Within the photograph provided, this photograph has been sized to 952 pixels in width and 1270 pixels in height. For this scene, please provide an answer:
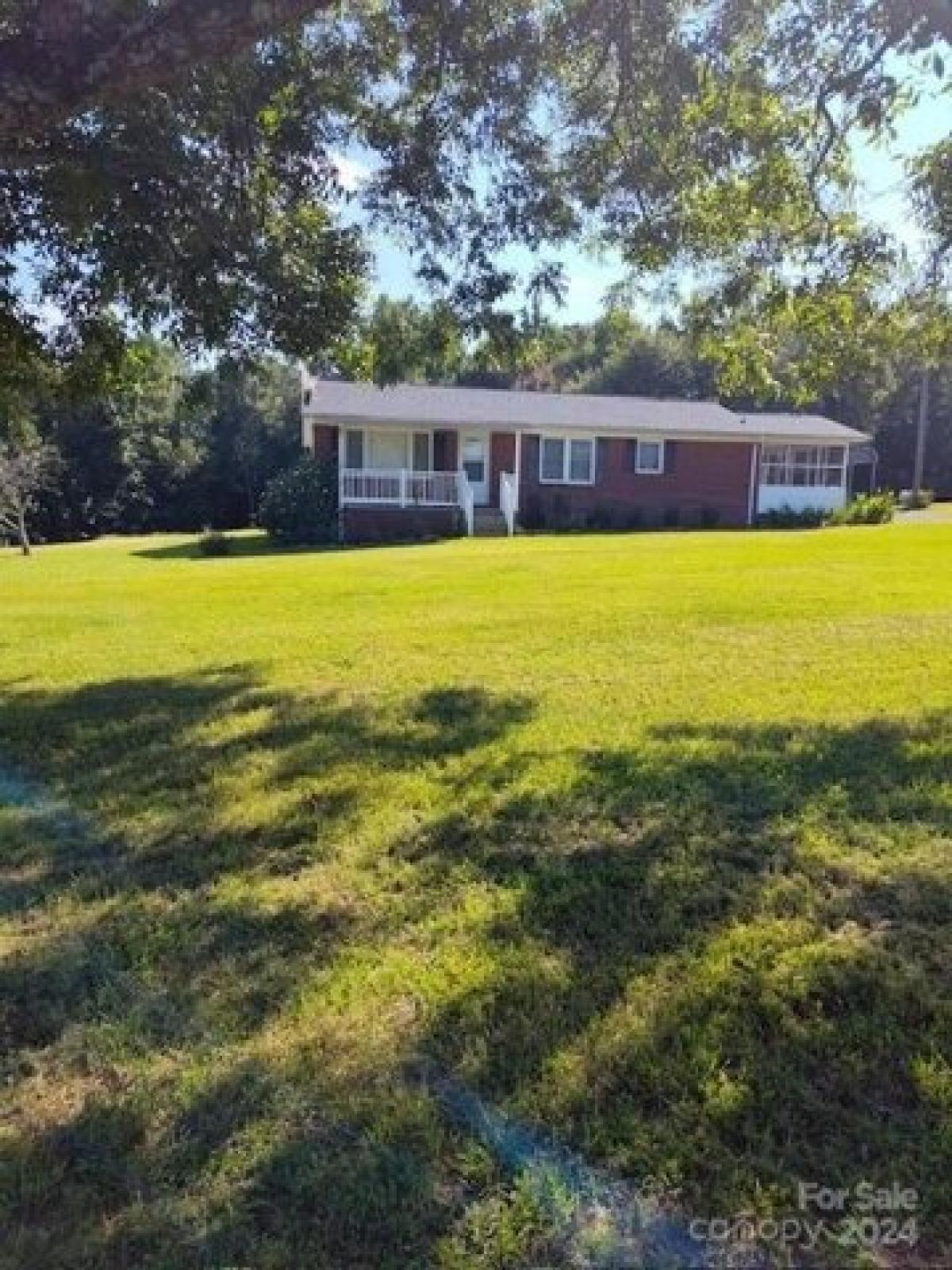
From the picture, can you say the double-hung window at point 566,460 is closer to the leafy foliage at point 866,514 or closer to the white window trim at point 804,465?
the white window trim at point 804,465

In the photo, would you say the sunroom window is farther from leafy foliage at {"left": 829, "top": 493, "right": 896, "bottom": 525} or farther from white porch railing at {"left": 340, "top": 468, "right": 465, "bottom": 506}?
white porch railing at {"left": 340, "top": 468, "right": 465, "bottom": 506}

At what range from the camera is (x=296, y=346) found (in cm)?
848

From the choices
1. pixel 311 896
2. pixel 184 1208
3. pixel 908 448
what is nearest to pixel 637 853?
pixel 311 896

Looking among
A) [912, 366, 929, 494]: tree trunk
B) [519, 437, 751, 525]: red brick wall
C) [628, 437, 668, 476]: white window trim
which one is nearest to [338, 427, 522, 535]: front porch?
[519, 437, 751, 525]: red brick wall

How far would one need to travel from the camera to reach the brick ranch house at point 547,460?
2620cm

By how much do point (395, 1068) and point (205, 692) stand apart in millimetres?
5074

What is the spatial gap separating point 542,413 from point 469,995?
27.7 meters

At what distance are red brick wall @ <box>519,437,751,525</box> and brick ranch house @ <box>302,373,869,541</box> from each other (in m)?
0.03

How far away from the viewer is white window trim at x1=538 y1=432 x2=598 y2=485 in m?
29.3

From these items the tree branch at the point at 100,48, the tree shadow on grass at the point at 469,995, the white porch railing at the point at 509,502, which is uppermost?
the tree branch at the point at 100,48

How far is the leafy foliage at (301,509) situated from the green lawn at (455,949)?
17.0 m

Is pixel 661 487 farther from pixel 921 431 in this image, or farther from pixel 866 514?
pixel 921 431

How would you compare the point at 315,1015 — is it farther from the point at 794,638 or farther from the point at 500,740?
the point at 794,638

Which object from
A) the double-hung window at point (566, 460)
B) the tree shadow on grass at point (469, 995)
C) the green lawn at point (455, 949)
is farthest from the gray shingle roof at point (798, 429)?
the tree shadow on grass at point (469, 995)
